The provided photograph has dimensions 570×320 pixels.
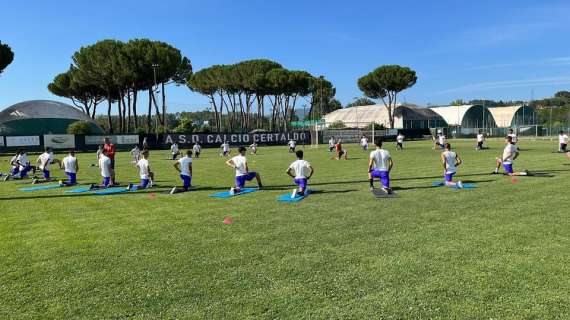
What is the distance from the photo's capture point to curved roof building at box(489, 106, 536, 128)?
87562 mm

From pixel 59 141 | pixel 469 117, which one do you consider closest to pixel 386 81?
pixel 469 117

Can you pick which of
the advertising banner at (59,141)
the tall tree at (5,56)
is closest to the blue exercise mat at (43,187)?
the advertising banner at (59,141)

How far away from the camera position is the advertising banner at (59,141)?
45.7 m

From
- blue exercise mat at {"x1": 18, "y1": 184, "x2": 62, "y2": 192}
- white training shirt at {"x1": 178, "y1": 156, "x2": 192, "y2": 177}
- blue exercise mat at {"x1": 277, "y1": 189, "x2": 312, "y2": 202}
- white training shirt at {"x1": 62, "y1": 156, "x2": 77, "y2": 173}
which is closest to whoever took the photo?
blue exercise mat at {"x1": 277, "y1": 189, "x2": 312, "y2": 202}

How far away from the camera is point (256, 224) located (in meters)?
8.59

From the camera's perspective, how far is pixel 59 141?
45969 millimetres

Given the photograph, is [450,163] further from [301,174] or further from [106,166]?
[106,166]

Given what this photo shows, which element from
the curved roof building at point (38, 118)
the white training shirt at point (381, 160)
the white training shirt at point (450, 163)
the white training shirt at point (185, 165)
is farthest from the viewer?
the curved roof building at point (38, 118)

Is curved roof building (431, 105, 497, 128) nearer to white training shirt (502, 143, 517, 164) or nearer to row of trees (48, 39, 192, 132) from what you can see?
row of trees (48, 39, 192, 132)

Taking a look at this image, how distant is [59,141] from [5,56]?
36.6 feet

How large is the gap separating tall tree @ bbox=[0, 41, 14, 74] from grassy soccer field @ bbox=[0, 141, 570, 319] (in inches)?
1723

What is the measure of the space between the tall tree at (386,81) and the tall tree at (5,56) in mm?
55885

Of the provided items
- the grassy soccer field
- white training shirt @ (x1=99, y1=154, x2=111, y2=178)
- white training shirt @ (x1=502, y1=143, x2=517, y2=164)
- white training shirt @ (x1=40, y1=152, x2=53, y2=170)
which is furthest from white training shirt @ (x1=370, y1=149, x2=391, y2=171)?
white training shirt @ (x1=40, y1=152, x2=53, y2=170)

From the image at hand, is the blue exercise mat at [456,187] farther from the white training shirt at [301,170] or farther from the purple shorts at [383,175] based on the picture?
the white training shirt at [301,170]
